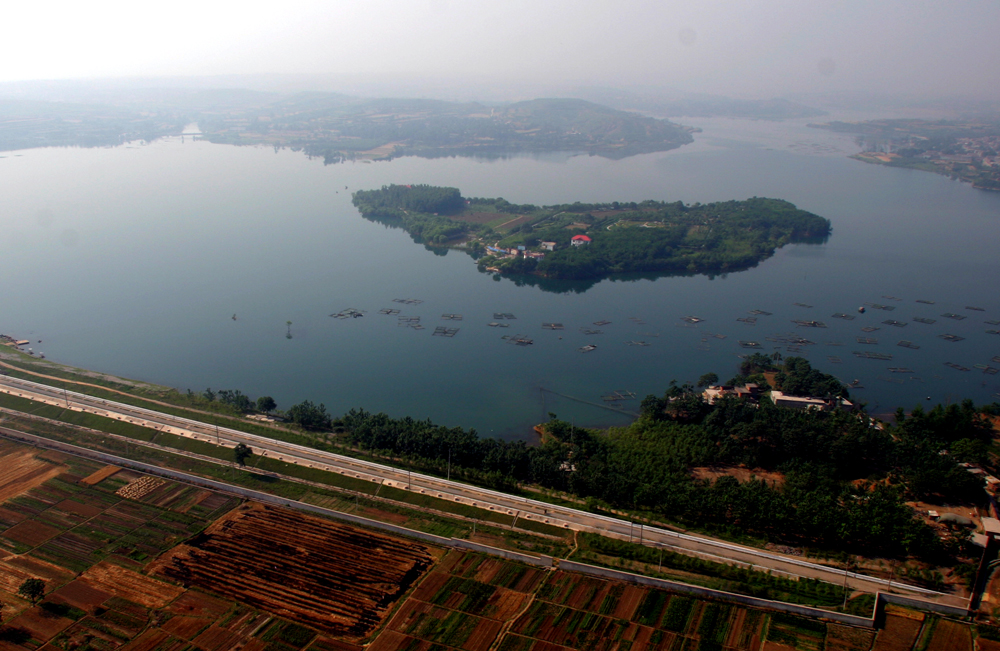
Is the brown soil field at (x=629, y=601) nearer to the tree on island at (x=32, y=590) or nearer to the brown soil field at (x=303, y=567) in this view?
the brown soil field at (x=303, y=567)

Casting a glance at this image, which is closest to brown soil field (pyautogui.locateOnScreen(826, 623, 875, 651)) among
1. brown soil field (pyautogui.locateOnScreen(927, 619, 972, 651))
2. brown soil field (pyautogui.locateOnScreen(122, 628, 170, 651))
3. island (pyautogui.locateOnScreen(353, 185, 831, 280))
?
brown soil field (pyautogui.locateOnScreen(927, 619, 972, 651))

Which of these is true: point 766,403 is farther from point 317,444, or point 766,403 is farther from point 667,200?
point 667,200

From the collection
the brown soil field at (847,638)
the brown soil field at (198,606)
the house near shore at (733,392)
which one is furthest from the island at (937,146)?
the brown soil field at (198,606)

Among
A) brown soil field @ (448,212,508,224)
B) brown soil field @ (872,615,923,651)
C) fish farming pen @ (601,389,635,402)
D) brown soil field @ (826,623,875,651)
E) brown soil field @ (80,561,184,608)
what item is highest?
brown soil field @ (448,212,508,224)

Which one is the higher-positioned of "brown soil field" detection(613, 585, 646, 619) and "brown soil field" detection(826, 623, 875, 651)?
"brown soil field" detection(826, 623, 875, 651)

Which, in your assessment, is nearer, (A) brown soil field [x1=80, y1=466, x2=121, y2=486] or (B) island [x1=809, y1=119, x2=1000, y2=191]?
(A) brown soil field [x1=80, y1=466, x2=121, y2=486]

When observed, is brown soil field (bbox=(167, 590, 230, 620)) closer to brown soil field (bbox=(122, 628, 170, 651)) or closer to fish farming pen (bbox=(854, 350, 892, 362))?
brown soil field (bbox=(122, 628, 170, 651))
